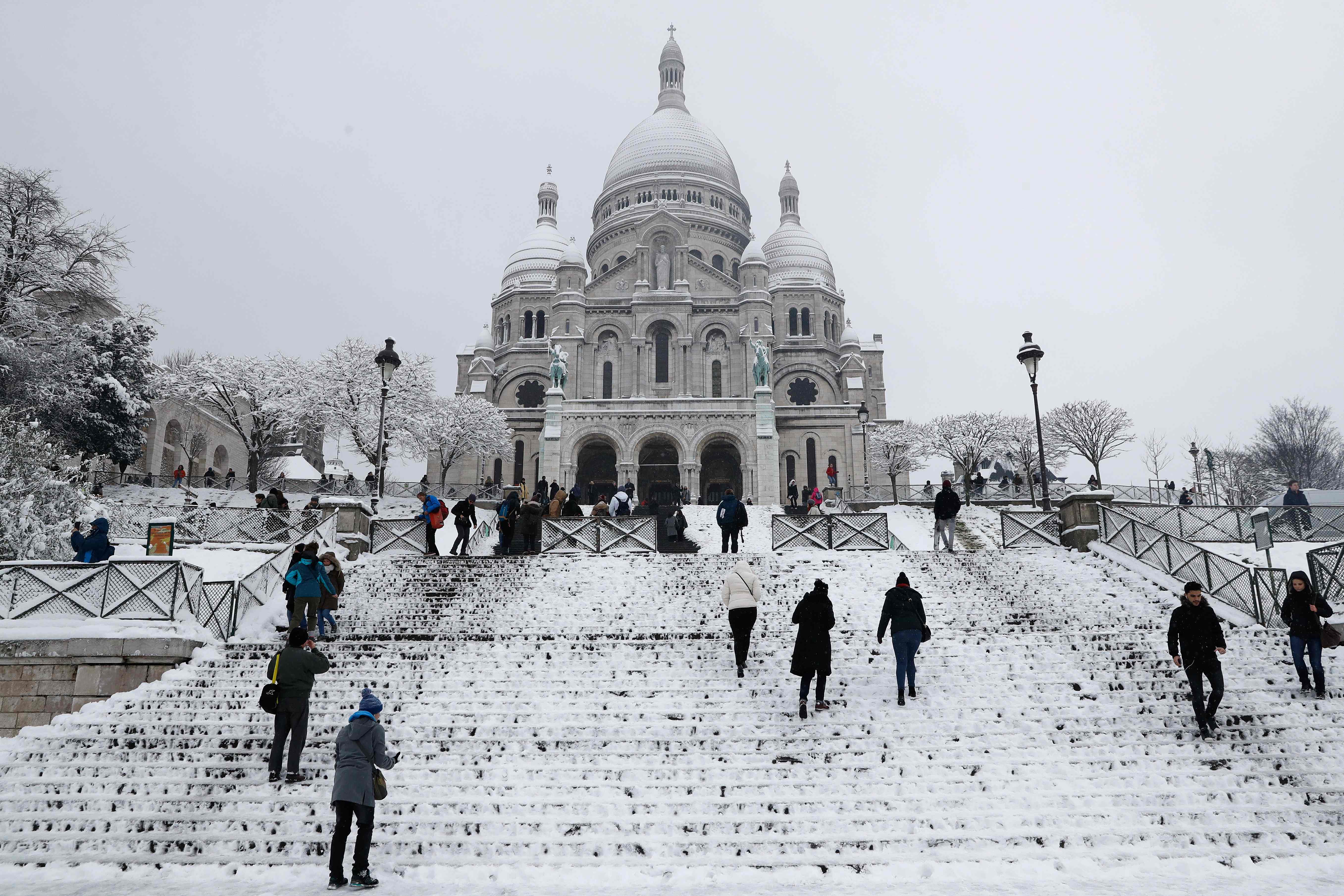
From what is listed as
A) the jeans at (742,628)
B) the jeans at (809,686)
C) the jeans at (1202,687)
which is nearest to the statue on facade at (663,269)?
the jeans at (742,628)

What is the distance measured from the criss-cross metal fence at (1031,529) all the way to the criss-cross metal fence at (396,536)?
11566 millimetres

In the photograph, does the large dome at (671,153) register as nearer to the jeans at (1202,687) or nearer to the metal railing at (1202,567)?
the metal railing at (1202,567)

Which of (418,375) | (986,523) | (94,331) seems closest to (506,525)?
(986,523)

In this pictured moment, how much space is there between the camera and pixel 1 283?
82.6 feet

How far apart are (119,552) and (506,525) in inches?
274

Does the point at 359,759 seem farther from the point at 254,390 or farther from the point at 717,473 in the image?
the point at 717,473

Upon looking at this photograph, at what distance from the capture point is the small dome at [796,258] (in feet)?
189

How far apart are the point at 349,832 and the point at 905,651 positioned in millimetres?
5681

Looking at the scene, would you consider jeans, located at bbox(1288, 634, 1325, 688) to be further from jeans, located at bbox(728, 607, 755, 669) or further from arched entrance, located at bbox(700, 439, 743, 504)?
arched entrance, located at bbox(700, 439, 743, 504)

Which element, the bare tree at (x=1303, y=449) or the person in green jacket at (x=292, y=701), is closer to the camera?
the person in green jacket at (x=292, y=701)

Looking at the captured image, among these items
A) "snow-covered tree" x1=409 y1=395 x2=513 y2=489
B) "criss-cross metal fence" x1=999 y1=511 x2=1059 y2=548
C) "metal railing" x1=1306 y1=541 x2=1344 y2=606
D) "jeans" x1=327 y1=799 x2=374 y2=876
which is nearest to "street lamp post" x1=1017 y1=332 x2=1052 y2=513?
"criss-cross metal fence" x1=999 y1=511 x2=1059 y2=548

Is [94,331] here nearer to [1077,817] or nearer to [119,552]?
[119,552]

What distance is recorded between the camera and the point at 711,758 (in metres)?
8.49

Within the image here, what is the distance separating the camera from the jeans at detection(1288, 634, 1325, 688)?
9.49 metres
